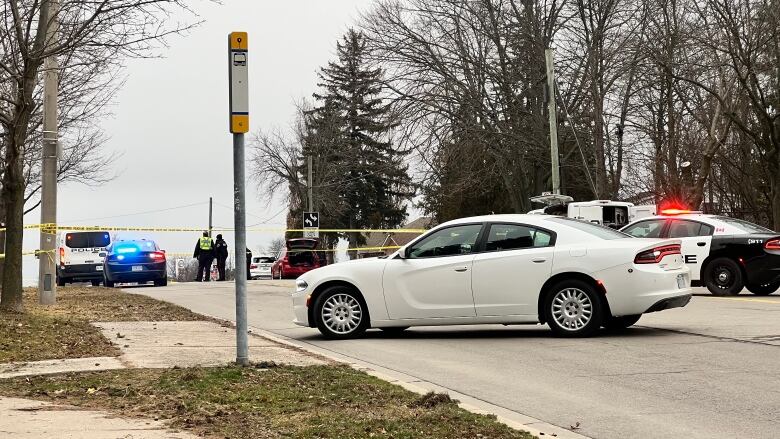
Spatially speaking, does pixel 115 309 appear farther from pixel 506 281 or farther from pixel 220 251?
pixel 220 251

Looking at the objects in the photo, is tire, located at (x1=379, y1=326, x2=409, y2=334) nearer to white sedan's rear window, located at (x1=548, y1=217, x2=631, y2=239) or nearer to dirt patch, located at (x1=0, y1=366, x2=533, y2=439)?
white sedan's rear window, located at (x1=548, y1=217, x2=631, y2=239)

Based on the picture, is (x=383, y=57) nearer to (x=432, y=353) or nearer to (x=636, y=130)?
(x=636, y=130)

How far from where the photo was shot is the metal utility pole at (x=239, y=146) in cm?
925

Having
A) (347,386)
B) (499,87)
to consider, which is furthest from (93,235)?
(347,386)

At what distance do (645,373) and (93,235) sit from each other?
27017mm

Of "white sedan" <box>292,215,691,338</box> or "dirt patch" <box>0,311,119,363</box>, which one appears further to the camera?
"white sedan" <box>292,215,691,338</box>

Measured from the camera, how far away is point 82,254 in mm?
33375

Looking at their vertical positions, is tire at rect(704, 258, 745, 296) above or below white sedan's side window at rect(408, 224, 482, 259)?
below

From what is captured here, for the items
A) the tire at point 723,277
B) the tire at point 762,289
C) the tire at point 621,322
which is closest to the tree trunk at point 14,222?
the tire at point 621,322

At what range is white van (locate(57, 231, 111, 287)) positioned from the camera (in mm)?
33281

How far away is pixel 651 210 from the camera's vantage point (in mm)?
31406

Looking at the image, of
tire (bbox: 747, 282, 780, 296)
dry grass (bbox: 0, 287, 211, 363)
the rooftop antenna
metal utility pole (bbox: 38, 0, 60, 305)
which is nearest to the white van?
dry grass (bbox: 0, 287, 211, 363)

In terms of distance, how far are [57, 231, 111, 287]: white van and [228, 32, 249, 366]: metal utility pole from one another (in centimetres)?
2513

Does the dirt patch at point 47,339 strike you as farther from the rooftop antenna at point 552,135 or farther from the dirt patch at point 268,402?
the rooftop antenna at point 552,135
